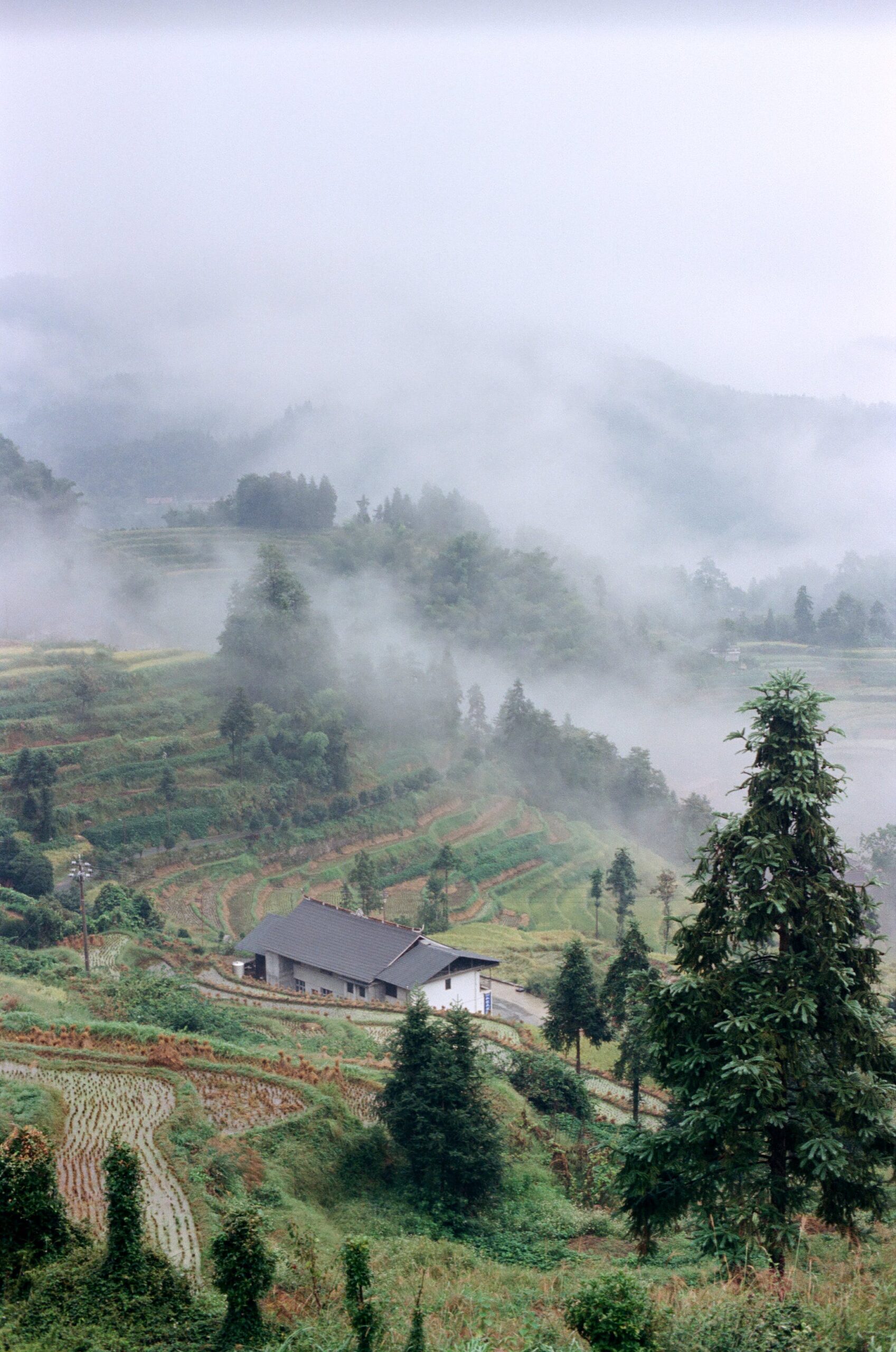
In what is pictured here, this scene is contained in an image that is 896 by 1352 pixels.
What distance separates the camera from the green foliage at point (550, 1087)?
22.6 metres

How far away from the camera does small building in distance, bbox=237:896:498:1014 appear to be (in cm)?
3300

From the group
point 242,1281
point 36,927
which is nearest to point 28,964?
point 36,927

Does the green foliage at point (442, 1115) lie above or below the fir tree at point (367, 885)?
above

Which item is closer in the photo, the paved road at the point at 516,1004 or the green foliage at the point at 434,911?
the paved road at the point at 516,1004

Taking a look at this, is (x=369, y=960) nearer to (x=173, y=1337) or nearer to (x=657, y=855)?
(x=173, y=1337)

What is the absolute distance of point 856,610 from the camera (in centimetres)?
13425

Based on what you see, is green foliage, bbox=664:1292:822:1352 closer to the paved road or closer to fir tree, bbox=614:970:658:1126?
fir tree, bbox=614:970:658:1126

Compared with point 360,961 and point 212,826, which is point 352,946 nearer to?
point 360,961

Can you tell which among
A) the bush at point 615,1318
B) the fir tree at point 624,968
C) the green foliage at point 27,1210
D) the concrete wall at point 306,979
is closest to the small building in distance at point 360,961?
the concrete wall at point 306,979

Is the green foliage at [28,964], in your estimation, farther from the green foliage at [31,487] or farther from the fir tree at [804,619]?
the fir tree at [804,619]

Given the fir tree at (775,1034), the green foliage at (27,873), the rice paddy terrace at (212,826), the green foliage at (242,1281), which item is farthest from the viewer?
the rice paddy terrace at (212,826)

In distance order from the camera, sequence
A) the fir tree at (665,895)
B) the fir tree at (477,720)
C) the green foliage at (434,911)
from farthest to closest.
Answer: the fir tree at (477,720)
the fir tree at (665,895)
the green foliage at (434,911)

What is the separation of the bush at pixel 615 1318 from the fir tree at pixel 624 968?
1416cm

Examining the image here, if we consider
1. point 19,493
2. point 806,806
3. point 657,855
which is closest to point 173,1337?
point 806,806
